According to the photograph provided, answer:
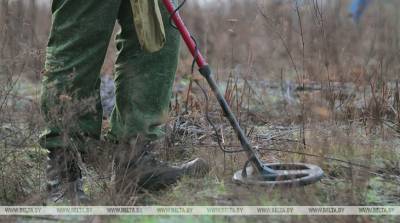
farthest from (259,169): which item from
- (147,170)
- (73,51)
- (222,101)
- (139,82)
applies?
(73,51)

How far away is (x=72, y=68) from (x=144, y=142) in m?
0.42

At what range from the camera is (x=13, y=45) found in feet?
13.0

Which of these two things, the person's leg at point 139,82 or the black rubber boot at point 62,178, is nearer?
the black rubber boot at point 62,178

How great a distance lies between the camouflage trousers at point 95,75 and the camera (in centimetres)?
253

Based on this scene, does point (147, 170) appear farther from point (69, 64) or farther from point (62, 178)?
point (69, 64)

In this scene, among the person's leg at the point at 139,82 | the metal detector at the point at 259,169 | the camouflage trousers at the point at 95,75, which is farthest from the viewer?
the person's leg at the point at 139,82

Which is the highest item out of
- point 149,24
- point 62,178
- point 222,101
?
point 149,24

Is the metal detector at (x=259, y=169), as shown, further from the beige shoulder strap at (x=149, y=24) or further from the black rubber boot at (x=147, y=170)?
the black rubber boot at (x=147, y=170)

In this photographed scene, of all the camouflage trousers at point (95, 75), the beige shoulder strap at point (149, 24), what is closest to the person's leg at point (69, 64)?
the camouflage trousers at point (95, 75)

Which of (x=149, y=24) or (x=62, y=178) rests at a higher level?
(x=149, y=24)

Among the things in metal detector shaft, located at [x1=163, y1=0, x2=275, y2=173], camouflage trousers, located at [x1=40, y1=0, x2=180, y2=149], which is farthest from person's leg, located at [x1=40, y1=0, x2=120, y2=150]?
metal detector shaft, located at [x1=163, y1=0, x2=275, y2=173]

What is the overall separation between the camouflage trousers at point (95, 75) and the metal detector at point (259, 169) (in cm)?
12

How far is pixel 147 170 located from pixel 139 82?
36 centimetres

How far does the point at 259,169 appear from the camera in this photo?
8.39 ft
